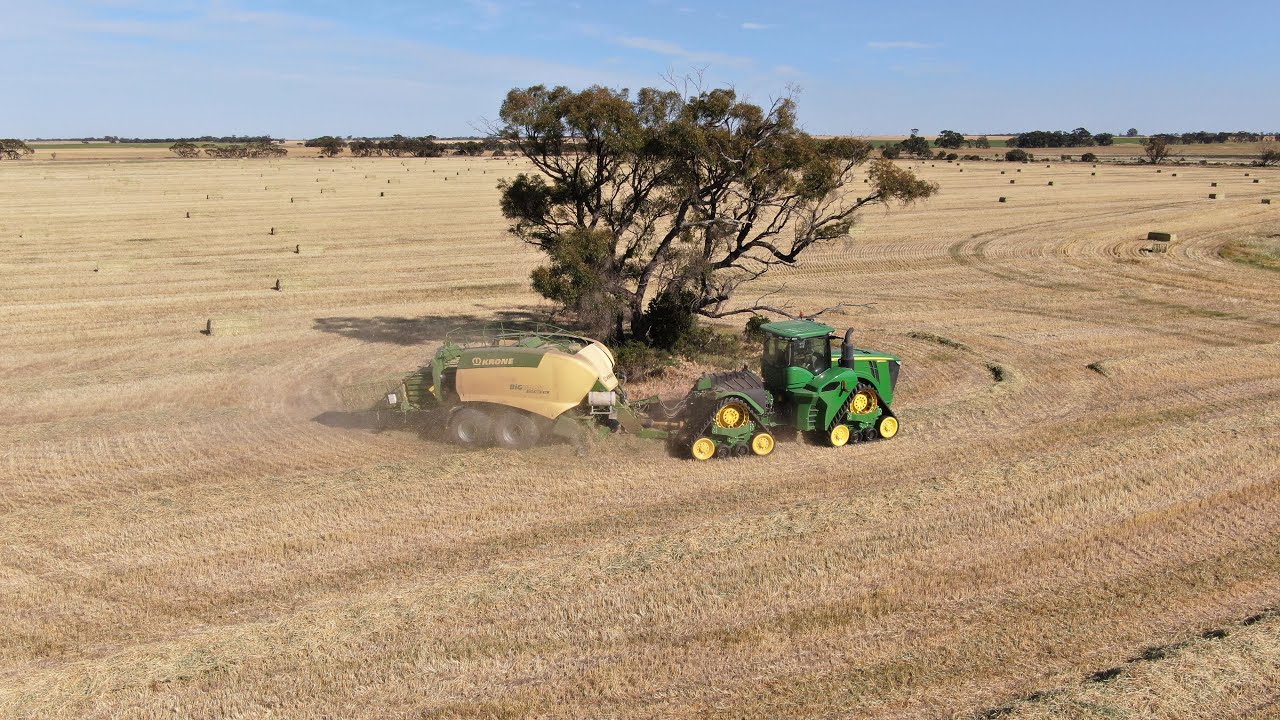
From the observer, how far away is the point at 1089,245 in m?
42.1

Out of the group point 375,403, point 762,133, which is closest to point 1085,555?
point 762,133

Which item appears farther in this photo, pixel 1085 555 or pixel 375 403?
pixel 375 403

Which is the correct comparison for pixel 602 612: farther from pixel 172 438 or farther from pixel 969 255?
pixel 969 255

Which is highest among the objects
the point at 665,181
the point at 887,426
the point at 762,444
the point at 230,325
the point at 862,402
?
the point at 665,181

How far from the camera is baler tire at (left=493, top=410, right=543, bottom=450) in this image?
15117mm

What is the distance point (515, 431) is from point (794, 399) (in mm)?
5040

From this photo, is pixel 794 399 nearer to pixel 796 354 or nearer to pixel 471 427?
pixel 796 354

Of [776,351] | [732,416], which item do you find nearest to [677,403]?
[732,416]

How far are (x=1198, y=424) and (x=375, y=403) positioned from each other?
16634mm

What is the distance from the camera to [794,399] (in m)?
15.3

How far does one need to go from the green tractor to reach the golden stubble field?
1.70 ft

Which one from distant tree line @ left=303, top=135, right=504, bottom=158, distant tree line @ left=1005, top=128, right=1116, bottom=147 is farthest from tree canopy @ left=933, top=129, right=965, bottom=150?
distant tree line @ left=303, top=135, right=504, bottom=158

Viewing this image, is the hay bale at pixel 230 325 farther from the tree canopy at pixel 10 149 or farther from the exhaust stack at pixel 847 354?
the tree canopy at pixel 10 149

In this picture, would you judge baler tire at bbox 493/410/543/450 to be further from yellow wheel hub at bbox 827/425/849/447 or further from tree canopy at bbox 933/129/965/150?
tree canopy at bbox 933/129/965/150
